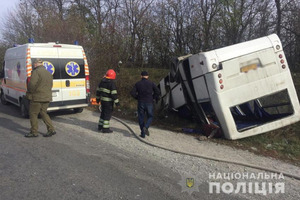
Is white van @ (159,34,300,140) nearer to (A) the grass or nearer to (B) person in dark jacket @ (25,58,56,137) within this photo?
(A) the grass

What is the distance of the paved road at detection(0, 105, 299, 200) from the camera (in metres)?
3.40

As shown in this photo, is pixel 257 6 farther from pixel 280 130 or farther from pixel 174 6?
pixel 280 130

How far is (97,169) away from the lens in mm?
4168

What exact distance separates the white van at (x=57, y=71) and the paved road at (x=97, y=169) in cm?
177

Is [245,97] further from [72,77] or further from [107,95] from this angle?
[72,77]

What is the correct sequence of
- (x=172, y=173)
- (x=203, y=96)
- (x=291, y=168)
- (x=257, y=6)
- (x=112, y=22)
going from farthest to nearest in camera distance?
(x=257, y=6)
(x=112, y=22)
(x=203, y=96)
(x=291, y=168)
(x=172, y=173)

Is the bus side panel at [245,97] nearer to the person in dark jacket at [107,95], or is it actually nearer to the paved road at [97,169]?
the paved road at [97,169]

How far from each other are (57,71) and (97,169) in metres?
4.56

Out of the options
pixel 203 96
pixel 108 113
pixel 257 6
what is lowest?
pixel 108 113

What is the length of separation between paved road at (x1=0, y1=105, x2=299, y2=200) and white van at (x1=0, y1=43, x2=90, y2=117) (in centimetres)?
177

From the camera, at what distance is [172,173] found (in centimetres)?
409

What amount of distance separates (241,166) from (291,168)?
2.97 feet

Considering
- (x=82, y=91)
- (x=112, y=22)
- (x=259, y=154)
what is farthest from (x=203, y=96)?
(x=112, y=22)

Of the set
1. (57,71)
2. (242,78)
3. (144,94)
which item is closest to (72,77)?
(57,71)
